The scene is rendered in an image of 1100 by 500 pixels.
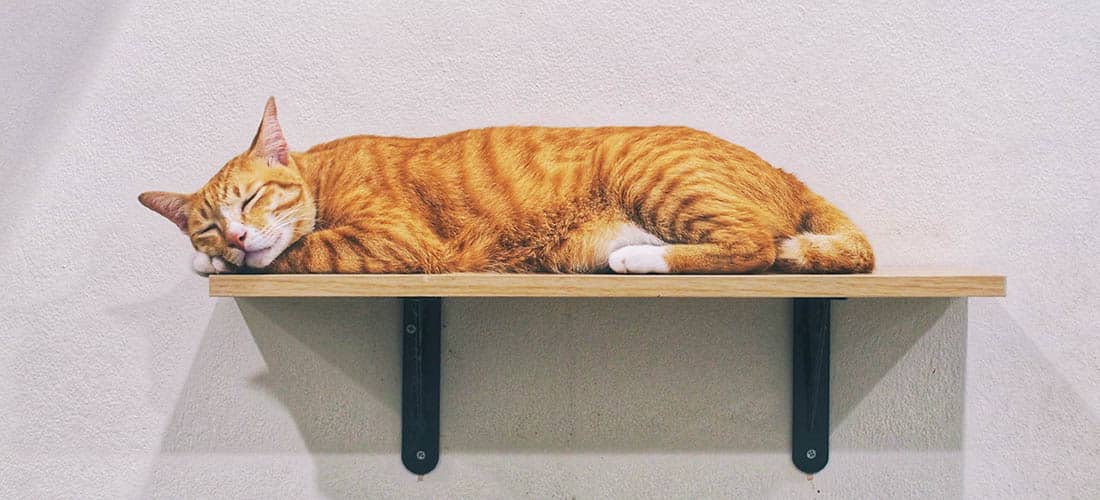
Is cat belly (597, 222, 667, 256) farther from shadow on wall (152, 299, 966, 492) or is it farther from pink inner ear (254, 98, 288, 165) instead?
pink inner ear (254, 98, 288, 165)

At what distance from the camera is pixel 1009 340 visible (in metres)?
0.86

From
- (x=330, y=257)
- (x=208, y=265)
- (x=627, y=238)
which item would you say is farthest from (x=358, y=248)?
(x=627, y=238)

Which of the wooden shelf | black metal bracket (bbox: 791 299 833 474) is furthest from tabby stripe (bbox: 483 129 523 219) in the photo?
black metal bracket (bbox: 791 299 833 474)

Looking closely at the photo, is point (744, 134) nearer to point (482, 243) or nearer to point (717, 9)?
point (717, 9)

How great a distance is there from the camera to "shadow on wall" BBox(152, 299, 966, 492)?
86 cm

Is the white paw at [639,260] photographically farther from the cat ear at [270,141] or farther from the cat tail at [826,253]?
the cat ear at [270,141]

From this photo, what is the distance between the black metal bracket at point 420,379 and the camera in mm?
842

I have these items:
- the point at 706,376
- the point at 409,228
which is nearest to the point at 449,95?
the point at 409,228

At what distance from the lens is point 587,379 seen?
864 mm

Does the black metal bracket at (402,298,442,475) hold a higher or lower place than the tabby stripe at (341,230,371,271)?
lower

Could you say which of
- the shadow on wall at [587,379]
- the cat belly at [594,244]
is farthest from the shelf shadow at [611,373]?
the cat belly at [594,244]

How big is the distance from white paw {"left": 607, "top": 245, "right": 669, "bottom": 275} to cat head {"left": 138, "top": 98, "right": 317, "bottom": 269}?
0.96ft

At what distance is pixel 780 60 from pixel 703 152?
20 cm

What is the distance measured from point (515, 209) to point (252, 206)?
24 centimetres
